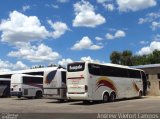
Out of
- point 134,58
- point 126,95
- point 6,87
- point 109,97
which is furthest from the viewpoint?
point 134,58

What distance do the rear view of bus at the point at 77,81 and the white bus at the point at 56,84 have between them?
2.08 meters

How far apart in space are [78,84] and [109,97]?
3.64 m

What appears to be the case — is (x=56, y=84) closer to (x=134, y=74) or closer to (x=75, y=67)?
(x=75, y=67)

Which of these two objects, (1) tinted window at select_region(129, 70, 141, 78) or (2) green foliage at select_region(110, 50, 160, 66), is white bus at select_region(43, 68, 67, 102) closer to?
(1) tinted window at select_region(129, 70, 141, 78)

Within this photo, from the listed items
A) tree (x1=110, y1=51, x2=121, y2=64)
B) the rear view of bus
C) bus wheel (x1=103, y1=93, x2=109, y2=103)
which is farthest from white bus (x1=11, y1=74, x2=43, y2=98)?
tree (x1=110, y1=51, x2=121, y2=64)

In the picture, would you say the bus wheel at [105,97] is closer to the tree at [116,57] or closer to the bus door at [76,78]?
the bus door at [76,78]

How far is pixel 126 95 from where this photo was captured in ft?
103

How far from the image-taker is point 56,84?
28.8 m

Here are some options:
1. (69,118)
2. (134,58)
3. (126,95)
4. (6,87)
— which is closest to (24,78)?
(6,87)

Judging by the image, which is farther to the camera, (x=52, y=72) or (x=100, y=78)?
(x=52, y=72)

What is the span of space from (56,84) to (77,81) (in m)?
3.29

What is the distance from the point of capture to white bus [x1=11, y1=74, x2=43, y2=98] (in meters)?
37.2

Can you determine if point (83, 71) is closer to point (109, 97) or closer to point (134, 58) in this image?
point (109, 97)

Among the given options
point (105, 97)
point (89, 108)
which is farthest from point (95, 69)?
point (89, 108)
